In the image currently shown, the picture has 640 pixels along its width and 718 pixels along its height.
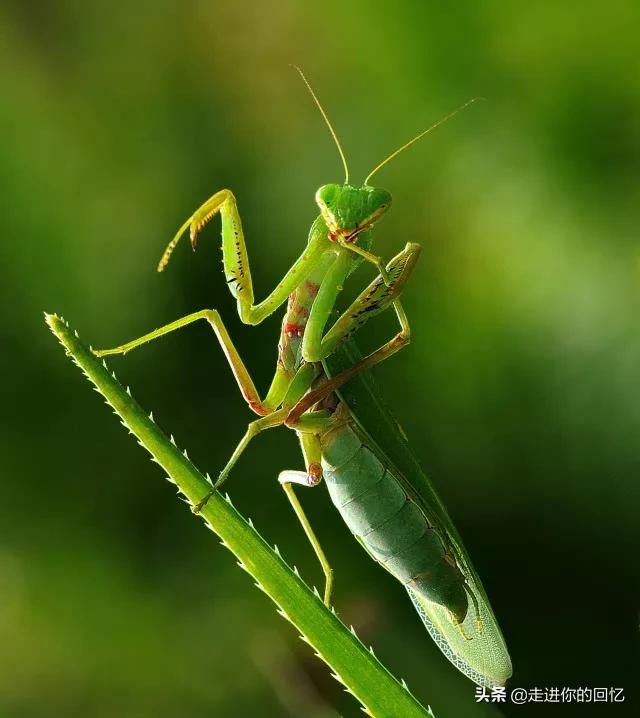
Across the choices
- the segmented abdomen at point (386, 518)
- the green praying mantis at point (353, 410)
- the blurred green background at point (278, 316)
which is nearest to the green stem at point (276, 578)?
the green praying mantis at point (353, 410)

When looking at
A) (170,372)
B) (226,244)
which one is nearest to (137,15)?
(170,372)

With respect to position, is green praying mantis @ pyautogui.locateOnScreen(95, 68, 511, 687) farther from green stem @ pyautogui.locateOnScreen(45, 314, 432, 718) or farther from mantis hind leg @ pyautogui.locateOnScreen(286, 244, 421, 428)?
green stem @ pyautogui.locateOnScreen(45, 314, 432, 718)

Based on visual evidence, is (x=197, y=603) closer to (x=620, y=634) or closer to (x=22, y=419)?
(x=22, y=419)

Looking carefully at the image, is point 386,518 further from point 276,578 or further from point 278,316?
point 278,316

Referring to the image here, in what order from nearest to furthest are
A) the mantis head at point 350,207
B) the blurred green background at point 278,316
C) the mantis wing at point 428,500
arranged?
the mantis head at point 350,207 → the mantis wing at point 428,500 → the blurred green background at point 278,316

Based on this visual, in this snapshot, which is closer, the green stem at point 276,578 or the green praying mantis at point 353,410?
the green stem at point 276,578

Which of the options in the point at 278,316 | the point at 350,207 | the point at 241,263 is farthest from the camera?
the point at 278,316

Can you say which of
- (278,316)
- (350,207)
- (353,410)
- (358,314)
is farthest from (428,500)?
(278,316)

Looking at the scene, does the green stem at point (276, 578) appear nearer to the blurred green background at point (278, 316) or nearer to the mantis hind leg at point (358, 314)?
the mantis hind leg at point (358, 314)
